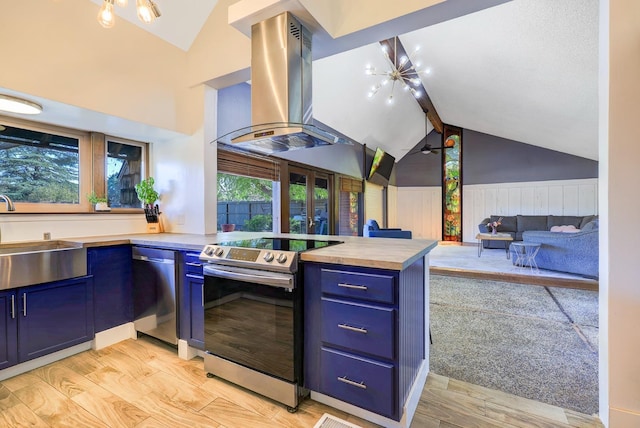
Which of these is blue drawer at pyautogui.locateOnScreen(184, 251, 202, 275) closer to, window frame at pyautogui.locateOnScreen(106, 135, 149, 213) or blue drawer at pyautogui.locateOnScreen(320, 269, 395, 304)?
blue drawer at pyautogui.locateOnScreen(320, 269, 395, 304)

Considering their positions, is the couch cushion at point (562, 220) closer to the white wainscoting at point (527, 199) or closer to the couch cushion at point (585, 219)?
the couch cushion at point (585, 219)

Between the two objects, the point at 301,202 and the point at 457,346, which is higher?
the point at 301,202

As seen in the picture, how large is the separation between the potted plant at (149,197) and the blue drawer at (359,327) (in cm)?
231

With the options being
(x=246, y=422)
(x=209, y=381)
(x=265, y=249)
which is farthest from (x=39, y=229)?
(x=246, y=422)

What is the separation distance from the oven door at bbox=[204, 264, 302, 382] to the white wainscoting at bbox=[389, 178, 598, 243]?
7.79 m

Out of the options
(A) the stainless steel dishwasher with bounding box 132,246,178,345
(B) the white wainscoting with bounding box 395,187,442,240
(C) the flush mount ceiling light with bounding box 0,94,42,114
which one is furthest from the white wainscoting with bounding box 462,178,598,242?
(C) the flush mount ceiling light with bounding box 0,94,42,114

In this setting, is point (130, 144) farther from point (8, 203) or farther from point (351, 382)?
point (351, 382)

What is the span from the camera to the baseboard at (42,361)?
1857mm

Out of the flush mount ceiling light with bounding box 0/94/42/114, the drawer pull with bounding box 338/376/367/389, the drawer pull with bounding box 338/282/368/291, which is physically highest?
the flush mount ceiling light with bounding box 0/94/42/114

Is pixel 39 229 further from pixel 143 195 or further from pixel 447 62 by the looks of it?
pixel 447 62

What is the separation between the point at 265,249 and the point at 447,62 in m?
5.02

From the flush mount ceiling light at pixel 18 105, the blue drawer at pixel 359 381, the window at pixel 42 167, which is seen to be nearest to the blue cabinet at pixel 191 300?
the blue drawer at pixel 359 381

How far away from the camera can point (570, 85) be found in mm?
4188

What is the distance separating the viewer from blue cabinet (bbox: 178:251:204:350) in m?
2.00
